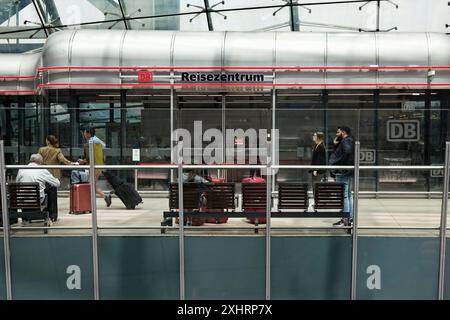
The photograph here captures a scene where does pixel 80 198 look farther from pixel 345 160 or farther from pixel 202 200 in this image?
pixel 345 160

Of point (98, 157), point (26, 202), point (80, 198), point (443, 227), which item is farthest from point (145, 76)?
point (443, 227)

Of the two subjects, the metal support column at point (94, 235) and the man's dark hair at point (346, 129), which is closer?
the metal support column at point (94, 235)

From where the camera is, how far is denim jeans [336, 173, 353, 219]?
19.9ft

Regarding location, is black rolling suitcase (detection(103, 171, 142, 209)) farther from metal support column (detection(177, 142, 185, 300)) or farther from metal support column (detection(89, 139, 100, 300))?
metal support column (detection(177, 142, 185, 300))

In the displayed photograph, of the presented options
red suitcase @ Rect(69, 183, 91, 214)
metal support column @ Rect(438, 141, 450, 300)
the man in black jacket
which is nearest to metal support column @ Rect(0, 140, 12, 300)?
red suitcase @ Rect(69, 183, 91, 214)

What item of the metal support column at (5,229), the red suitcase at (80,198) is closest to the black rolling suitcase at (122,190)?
the red suitcase at (80,198)

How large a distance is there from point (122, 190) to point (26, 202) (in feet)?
4.26

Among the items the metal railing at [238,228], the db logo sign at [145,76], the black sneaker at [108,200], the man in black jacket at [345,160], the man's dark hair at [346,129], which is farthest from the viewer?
the db logo sign at [145,76]

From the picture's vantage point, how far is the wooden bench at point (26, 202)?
6.13 meters

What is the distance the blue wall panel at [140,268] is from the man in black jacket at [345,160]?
7.38ft

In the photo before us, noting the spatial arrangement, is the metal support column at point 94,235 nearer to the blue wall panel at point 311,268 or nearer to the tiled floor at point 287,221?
the tiled floor at point 287,221

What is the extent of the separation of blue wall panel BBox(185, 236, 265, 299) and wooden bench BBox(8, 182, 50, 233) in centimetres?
205

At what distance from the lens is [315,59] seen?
Result: 1053 centimetres
